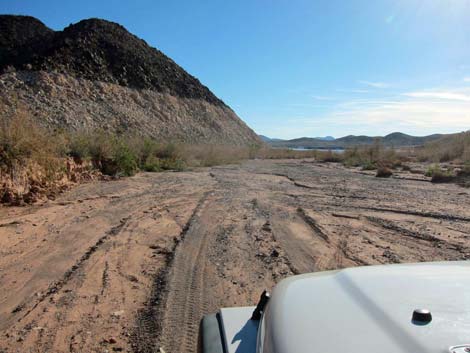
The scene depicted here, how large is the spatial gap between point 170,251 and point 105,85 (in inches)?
1706

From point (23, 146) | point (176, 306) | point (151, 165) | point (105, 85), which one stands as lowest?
point (176, 306)

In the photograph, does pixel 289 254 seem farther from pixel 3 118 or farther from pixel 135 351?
pixel 3 118

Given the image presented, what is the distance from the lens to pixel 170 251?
20.1 feet

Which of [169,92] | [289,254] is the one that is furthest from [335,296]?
[169,92]

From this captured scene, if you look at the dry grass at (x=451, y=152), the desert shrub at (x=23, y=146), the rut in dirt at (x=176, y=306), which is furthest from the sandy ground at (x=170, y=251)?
the dry grass at (x=451, y=152)

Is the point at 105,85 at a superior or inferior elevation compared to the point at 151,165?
superior

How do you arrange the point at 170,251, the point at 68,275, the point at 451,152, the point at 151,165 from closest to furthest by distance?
the point at 68,275 < the point at 170,251 < the point at 151,165 < the point at 451,152

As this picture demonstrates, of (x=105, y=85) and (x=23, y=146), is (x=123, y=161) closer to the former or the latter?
(x=23, y=146)

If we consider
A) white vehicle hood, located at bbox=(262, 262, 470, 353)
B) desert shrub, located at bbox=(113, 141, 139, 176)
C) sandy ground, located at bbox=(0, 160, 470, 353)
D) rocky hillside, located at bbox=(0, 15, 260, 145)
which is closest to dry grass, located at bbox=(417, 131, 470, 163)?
sandy ground, located at bbox=(0, 160, 470, 353)

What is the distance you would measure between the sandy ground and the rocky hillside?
87.3 feet

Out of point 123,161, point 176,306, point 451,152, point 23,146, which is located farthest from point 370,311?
point 451,152

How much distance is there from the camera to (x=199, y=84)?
6450 cm

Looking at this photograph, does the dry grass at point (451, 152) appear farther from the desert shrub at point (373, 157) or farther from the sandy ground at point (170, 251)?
the sandy ground at point (170, 251)

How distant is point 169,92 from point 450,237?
169 feet
